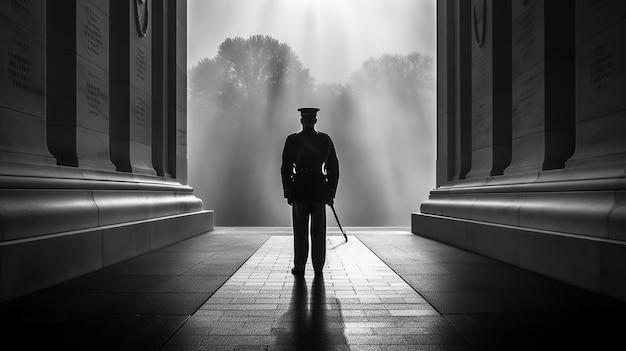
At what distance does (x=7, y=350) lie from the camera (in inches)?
121

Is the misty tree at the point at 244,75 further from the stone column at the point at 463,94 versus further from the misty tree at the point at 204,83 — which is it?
the stone column at the point at 463,94

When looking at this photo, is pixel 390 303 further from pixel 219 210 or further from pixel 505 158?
pixel 219 210

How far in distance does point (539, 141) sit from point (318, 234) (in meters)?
3.96

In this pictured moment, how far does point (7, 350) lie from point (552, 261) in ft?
18.0

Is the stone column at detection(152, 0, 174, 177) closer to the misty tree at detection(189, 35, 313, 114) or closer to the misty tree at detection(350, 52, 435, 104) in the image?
the misty tree at detection(189, 35, 313, 114)

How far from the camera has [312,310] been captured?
421 centimetres

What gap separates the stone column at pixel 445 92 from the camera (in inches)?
479

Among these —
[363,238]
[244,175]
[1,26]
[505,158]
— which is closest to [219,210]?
[244,175]

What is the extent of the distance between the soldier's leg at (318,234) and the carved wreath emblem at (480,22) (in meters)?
6.20

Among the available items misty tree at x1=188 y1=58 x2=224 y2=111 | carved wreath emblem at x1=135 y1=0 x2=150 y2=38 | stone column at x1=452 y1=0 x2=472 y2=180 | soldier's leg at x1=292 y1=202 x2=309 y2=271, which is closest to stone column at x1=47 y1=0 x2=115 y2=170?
carved wreath emblem at x1=135 y1=0 x2=150 y2=38

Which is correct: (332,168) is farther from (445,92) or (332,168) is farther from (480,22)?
(445,92)

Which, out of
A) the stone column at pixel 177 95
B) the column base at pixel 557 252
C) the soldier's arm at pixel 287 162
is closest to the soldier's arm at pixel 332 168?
the soldier's arm at pixel 287 162

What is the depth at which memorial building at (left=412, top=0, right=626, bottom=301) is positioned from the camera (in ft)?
17.5

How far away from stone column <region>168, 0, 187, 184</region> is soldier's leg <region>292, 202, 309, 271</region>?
6.94 metres
